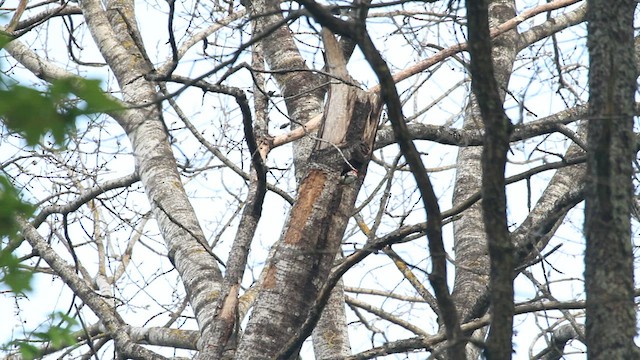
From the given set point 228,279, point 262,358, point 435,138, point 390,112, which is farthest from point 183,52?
point 390,112

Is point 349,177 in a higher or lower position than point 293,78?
lower

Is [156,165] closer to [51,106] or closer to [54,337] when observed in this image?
[54,337]

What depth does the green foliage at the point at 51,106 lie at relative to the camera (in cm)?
180

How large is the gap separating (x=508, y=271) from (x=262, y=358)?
1143 mm

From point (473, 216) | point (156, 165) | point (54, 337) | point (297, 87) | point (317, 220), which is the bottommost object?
point (54, 337)

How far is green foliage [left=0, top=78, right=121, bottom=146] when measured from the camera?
1.80 m

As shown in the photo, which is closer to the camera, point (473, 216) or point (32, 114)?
point (32, 114)

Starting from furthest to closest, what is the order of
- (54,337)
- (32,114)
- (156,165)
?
(156,165)
(54,337)
(32,114)

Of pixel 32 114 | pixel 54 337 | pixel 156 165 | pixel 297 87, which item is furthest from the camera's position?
pixel 156 165

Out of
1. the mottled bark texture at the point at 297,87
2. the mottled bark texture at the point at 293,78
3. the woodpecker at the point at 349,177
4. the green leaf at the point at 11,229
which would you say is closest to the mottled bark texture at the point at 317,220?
the woodpecker at the point at 349,177

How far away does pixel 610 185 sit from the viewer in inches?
93.6

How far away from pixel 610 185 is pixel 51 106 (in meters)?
1.53

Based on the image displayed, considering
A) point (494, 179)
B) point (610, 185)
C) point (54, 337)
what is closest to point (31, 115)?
point (54, 337)

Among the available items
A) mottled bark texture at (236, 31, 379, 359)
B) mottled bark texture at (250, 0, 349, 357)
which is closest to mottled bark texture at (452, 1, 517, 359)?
mottled bark texture at (250, 0, 349, 357)
